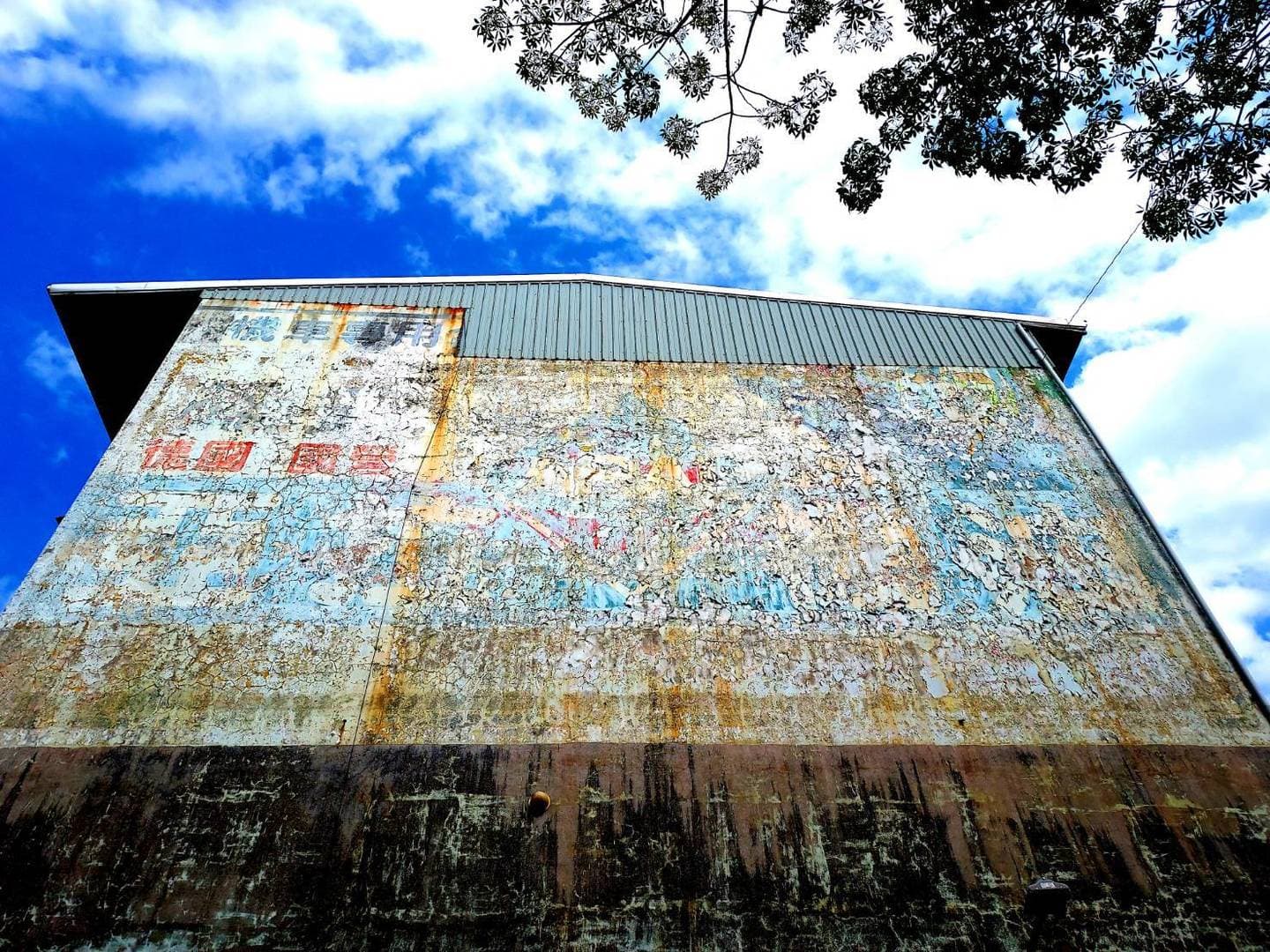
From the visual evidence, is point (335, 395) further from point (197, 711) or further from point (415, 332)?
point (197, 711)

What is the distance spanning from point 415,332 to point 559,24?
6.58 metres

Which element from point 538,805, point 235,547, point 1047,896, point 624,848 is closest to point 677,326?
point 235,547

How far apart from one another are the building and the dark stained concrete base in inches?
1.1

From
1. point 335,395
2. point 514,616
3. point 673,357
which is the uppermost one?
point 673,357

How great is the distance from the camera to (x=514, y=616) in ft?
29.3

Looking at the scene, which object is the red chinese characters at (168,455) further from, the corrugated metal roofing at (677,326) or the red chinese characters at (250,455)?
the corrugated metal roofing at (677,326)

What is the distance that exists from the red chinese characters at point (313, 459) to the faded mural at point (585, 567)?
1.1 inches

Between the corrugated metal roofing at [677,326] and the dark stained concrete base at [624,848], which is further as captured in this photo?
the corrugated metal roofing at [677,326]

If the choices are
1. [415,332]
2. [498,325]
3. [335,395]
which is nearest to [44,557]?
[335,395]

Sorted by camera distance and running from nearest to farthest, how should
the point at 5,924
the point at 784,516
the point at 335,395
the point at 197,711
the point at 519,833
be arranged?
the point at 5,924, the point at 519,833, the point at 197,711, the point at 784,516, the point at 335,395

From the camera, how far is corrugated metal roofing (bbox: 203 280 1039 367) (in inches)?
457

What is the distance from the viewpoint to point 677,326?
473 inches

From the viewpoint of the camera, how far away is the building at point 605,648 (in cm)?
691

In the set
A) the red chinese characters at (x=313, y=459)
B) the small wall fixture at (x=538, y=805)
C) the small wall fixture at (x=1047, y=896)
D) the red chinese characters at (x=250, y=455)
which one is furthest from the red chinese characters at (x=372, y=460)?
the small wall fixture at (x=1047, y=896)
